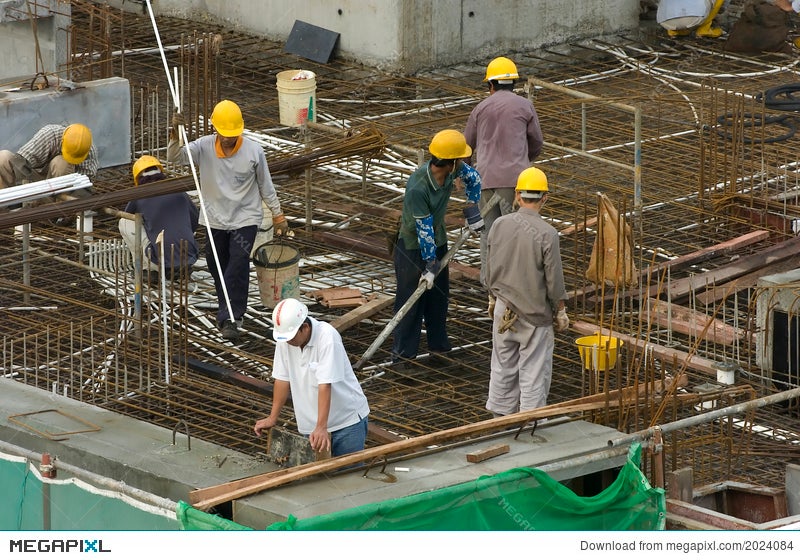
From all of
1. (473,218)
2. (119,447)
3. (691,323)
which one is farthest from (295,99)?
(119,447)

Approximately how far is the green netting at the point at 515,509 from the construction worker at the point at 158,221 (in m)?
4.86

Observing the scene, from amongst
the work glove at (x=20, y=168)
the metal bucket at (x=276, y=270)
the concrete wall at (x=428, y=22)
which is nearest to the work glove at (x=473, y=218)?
the metal bucket at (x=276, y=270)

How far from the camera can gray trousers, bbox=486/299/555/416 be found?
1105cm

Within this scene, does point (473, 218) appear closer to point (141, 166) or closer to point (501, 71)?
point (501, 71)

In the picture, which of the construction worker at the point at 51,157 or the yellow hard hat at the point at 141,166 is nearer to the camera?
the yellow hard hat at the point at 141,166

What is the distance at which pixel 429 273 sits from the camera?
12.5 metres

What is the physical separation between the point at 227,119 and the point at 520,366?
3156 millimetres

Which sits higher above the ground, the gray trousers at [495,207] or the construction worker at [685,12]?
the construction worker at [685,12]

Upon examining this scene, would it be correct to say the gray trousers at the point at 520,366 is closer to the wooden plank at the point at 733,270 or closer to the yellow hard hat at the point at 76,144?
the wooden plank at the point at 733,270

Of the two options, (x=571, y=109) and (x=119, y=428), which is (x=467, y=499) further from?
(x=571, y=109)

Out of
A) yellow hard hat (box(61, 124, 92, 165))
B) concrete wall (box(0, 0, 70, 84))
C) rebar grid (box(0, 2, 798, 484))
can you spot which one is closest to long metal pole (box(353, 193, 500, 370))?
rebar grid (box(0, 2, 798, 484))

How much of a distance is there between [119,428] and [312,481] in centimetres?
155

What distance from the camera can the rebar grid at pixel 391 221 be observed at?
39.1 feet

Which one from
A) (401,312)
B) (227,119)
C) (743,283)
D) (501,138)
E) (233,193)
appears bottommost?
(743,283)
